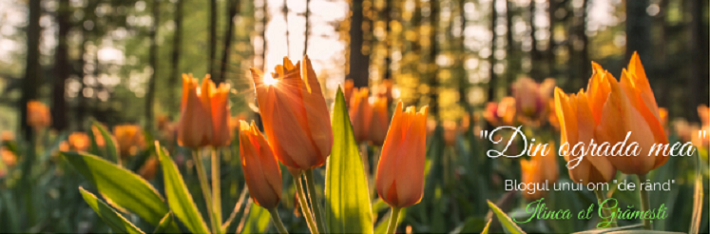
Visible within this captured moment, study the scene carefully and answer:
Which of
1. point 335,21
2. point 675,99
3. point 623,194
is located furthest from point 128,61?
point 675,99

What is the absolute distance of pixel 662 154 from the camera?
0.62 meters

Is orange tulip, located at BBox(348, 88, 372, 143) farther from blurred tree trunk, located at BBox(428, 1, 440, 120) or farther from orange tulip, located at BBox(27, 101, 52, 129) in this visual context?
blurred tree trunk, located at BBox(428, 1, 440, 120)

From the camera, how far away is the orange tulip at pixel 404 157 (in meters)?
0.61

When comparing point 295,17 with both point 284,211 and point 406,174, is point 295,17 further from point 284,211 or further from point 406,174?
point 406,174

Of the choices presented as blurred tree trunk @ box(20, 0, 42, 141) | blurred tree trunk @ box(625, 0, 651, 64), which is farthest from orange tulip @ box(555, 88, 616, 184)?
blurred tree trunk @ box(20, 0, 42, 141)

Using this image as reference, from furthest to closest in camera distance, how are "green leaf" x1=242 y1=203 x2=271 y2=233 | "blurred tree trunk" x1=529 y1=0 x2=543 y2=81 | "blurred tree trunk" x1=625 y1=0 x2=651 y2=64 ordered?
"blurred tree trunk" x1=529 y1=0 x2=543 y2=81 < "blurred tree trunk" x1=625 y1=0 x2=651 y2=64 < "green leaf" x1=242 y1=203 x2=271 y2=233

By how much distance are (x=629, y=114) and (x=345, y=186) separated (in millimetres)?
458

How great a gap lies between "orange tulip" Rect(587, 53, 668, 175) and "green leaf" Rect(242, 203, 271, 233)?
67 centimetres

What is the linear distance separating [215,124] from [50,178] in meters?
2.69

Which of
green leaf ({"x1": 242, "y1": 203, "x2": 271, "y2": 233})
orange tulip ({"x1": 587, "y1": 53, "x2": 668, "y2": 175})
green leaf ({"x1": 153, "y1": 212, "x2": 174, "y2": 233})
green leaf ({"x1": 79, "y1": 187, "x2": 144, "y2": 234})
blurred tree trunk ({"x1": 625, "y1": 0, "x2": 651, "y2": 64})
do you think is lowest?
green leaf ({"x1": 242, "y1": 203, "x2": 271, "y2": 233})

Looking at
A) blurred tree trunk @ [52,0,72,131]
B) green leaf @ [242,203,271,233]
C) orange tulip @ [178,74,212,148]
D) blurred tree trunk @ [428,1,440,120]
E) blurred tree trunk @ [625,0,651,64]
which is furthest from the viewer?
blurred tree trunk @ [428,1,440,120]

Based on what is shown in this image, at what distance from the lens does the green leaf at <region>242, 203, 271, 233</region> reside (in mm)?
865

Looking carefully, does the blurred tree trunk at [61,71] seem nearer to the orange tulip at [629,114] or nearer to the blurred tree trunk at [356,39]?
the blurred tree trunk at [356,39]

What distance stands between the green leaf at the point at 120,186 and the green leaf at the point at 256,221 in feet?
0.48
